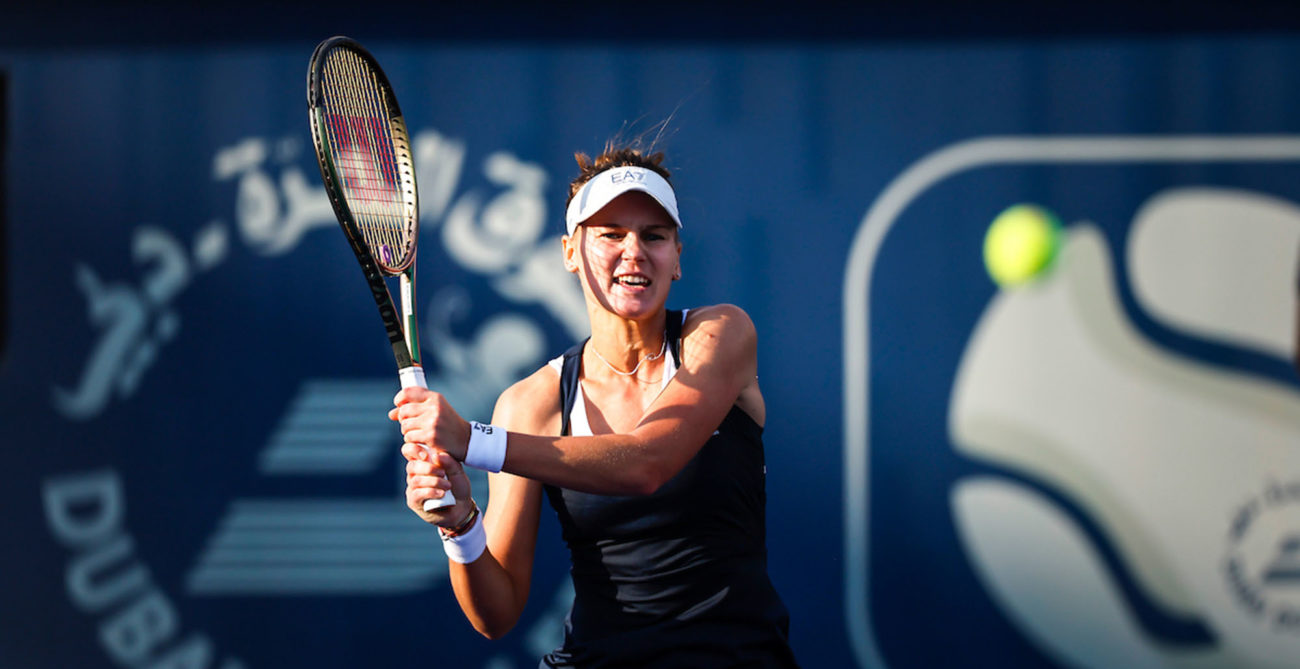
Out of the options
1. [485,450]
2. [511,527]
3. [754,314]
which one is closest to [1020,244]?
[754,314]

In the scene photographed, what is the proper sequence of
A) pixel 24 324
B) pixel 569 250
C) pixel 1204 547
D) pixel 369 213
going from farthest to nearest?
1. pixel 24 324
2. pixel 1204 547
3. pixel 569 250
4. pixel 369 213

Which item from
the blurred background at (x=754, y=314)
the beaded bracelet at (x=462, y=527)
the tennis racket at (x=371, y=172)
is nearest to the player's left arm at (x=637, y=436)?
the tennis racket at (x=371, y=172)

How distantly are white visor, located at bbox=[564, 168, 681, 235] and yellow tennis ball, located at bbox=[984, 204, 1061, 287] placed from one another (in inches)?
79.7

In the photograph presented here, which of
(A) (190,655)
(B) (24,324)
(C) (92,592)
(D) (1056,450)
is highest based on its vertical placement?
(B) (24,324)

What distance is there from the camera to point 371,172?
7.34 feet

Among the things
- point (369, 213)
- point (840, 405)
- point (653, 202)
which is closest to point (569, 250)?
point (653, 202)

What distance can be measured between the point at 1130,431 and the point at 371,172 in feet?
9.65

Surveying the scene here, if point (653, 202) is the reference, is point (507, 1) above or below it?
above

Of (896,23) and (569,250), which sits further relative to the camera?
(896,23)

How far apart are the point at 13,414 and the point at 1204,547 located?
15.1ft

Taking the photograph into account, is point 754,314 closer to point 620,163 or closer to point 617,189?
point 620,163

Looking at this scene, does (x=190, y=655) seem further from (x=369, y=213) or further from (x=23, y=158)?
(x=369, y=213)

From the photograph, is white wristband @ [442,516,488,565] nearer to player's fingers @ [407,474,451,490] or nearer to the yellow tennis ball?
player's fingers @ [407,474,451,490]

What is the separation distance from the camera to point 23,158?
396 centimetres
